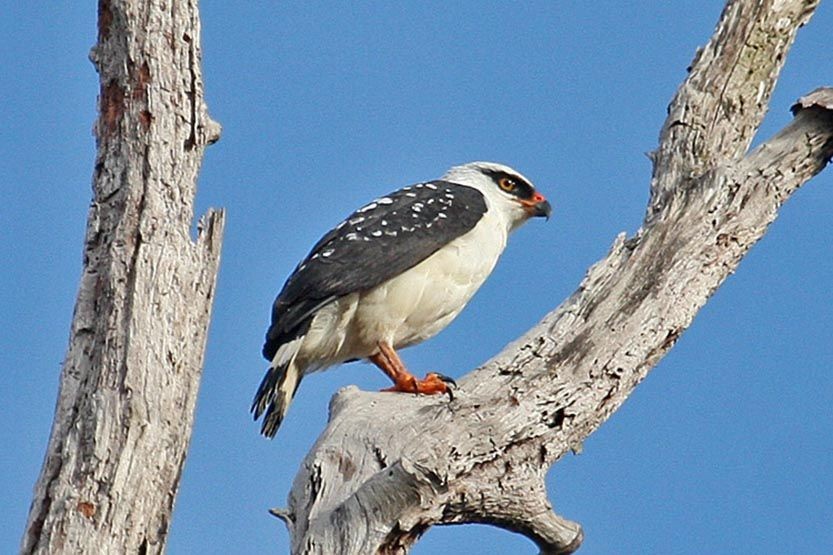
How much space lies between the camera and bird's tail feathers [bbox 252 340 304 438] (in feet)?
26.3

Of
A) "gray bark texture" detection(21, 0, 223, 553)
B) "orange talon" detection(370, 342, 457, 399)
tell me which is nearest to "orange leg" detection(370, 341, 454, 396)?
"orange talon" detection(370, 342, 457, 399)

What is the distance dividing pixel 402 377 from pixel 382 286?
0.55m

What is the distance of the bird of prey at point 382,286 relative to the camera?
816 centimetres

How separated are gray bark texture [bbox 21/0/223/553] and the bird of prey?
2.22 m

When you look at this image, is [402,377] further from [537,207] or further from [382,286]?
[537,207]

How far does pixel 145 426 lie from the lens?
18.5 ft

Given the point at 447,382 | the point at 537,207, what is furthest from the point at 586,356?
the point at 537,207

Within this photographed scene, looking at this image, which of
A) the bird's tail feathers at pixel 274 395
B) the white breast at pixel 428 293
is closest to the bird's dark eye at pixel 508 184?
the white breast at pixel 428 293

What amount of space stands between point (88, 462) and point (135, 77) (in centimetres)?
152

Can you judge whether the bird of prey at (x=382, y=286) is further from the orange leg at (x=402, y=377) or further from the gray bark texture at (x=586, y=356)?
the gray bark texture at (x=586, y=356)

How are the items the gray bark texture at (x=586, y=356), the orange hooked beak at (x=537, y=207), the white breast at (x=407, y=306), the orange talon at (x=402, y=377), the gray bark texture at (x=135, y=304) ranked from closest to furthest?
1. the gray bark texture at (x=135, y=304)
2. the gray bark texture at (x=586, y=356)
3. the orange talon at (x=402, y=377)
4. the white breast at (x=407, y=306)
5. the orange hooked beak at (x=537, y=207)

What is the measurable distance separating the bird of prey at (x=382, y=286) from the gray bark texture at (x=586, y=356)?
147 centimetres

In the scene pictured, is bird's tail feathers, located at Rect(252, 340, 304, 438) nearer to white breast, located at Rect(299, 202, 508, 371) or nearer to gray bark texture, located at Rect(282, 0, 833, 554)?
white breast, located at Rect(299, 202, 508, 371)

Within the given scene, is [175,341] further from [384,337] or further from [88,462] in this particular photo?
[384,337]
